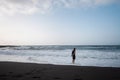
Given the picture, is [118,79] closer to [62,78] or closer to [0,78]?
[62,78]

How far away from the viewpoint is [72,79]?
272 inches

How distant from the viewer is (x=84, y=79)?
699cm

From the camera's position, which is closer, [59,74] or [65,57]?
[59,74]

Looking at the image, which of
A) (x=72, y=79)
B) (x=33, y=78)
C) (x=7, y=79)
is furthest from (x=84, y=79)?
(x=7, y=79)

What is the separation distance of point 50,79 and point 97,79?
2034 millimetres

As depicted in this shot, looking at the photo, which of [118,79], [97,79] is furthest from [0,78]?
[118,79]

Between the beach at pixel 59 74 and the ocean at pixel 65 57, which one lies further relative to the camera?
the ocean at pixel 65 57

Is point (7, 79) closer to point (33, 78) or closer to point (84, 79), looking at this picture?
point (33, 78)

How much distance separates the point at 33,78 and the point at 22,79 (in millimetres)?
472

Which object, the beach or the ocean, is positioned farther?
the ocean

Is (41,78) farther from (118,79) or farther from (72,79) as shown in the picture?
(118,79)

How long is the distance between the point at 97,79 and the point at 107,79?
44 centimetres

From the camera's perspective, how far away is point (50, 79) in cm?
690

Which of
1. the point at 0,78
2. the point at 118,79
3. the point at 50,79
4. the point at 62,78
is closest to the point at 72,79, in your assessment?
the point at 62,78
